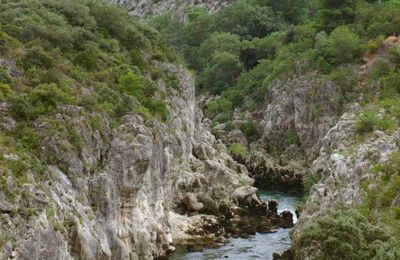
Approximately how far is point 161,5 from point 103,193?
427ft

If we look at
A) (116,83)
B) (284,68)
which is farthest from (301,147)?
(116,83)

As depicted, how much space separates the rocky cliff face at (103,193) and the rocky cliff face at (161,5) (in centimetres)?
9103

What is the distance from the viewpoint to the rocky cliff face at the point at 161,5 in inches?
5837

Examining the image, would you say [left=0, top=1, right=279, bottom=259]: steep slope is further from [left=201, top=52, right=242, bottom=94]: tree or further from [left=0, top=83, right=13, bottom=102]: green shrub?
[left=201, top=52, right=242, bottom=94]: tree

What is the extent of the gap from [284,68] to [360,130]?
40.5 meters

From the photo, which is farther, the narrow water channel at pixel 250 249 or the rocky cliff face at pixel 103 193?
the narrow water channel at pixel 250 249

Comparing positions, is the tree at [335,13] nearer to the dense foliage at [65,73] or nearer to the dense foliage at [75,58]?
the dense foliage at [65,73]

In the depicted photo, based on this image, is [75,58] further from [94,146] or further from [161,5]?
[161,5]

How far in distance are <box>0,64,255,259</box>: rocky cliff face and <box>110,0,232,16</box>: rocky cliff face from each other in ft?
299

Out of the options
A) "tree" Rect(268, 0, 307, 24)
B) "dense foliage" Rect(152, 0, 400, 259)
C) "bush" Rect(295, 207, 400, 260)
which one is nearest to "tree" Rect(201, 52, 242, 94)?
"dense foliage" Rect(152, 0, 400, 259)

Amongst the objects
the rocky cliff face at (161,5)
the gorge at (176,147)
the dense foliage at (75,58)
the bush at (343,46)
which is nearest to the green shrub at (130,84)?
the dense foliage at (75,58)

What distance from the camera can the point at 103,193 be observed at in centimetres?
3972

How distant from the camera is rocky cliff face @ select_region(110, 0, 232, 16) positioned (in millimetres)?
148250

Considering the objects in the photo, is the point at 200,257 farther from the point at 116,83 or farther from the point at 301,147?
the point at 301,147
